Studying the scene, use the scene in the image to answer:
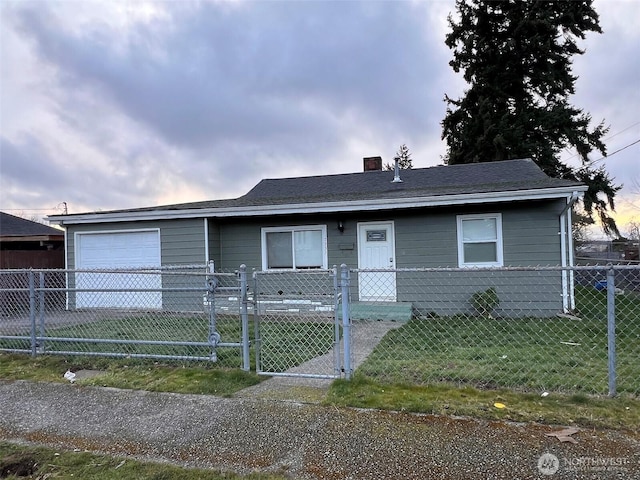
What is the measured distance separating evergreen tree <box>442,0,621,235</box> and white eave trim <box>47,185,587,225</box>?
1473 centimetres

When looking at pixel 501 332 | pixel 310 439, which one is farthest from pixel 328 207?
pixel 310 439

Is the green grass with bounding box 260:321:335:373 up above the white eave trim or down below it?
below

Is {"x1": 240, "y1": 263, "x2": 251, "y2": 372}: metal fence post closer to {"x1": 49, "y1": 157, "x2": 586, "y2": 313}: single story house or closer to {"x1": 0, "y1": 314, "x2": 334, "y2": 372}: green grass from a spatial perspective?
{"x1": 0, "y1": 314, "x2": 334, "y2": 372}: green grass

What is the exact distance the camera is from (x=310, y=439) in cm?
308

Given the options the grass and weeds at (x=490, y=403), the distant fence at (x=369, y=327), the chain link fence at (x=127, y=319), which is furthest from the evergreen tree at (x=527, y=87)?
the grass and weeds at (x=490, y=403)

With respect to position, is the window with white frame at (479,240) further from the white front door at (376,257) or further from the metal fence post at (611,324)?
the metal fence post at (611,324)

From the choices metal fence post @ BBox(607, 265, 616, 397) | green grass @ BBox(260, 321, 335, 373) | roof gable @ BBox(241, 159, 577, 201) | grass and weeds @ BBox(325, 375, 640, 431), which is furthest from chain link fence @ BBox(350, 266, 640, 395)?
roof gable @ BBox(241, 159, 577, 201)

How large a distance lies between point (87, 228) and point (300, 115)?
8.65 m

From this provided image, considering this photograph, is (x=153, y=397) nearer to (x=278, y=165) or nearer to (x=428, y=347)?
(x=428, y=347)

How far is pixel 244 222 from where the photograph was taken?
34.4 feet

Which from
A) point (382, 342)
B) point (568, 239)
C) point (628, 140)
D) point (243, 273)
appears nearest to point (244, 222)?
point (382, 342)

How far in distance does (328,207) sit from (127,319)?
15.8ft

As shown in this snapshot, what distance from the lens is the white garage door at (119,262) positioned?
10508mm

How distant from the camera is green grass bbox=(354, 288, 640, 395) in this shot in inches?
167
